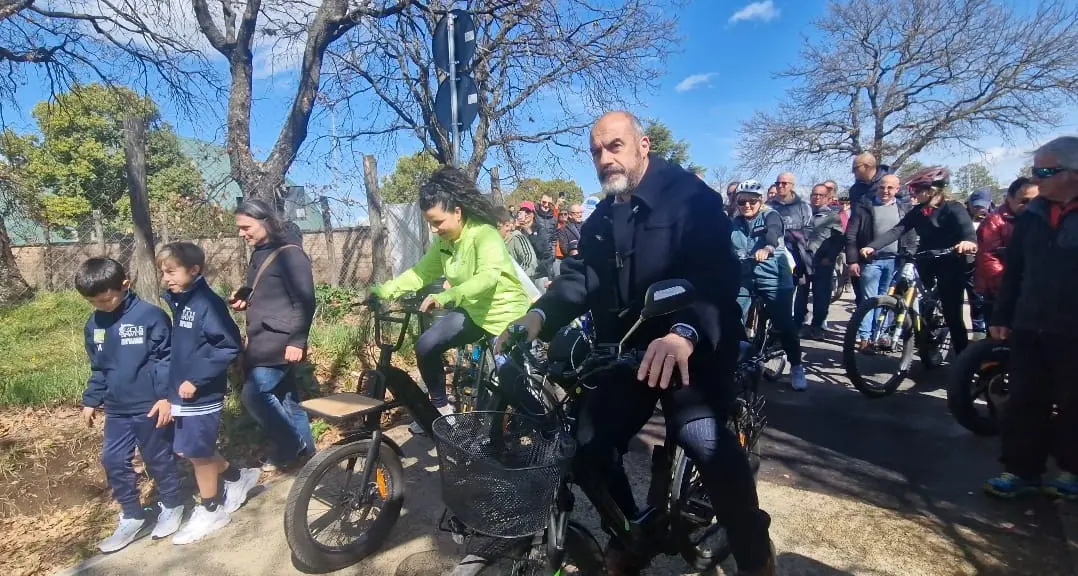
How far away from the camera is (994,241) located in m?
4.64

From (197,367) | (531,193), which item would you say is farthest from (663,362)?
(531,193)

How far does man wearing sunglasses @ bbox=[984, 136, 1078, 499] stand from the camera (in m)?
2.85

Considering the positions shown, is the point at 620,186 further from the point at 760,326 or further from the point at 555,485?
the point at 760,326

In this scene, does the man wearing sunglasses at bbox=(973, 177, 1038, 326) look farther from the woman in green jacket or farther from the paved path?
the woman in green jacket

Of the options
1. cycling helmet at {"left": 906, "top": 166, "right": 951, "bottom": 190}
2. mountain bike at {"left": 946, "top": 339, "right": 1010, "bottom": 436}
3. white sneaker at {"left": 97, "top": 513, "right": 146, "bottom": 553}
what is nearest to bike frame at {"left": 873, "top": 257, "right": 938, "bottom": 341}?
cycling helmet at {"left": 906, "top": 166, "right": 951, "bottom": 190}

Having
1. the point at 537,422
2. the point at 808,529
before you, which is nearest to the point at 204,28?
the point at 537,422

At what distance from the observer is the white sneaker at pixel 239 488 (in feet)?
11.0

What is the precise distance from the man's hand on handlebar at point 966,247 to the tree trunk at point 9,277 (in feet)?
40.1

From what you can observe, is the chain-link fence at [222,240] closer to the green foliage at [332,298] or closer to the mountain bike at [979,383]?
the green foliage at [332,298]

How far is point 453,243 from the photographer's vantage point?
362 centimetres

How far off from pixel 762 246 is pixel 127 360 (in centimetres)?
464

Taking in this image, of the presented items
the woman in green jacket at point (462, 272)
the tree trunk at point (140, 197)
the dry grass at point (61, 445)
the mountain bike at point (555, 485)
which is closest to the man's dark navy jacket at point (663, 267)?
the mountain bike at point (555, 485)

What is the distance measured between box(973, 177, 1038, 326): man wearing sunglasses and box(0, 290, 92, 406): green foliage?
756 centimetres

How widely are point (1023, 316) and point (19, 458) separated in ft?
20.8
